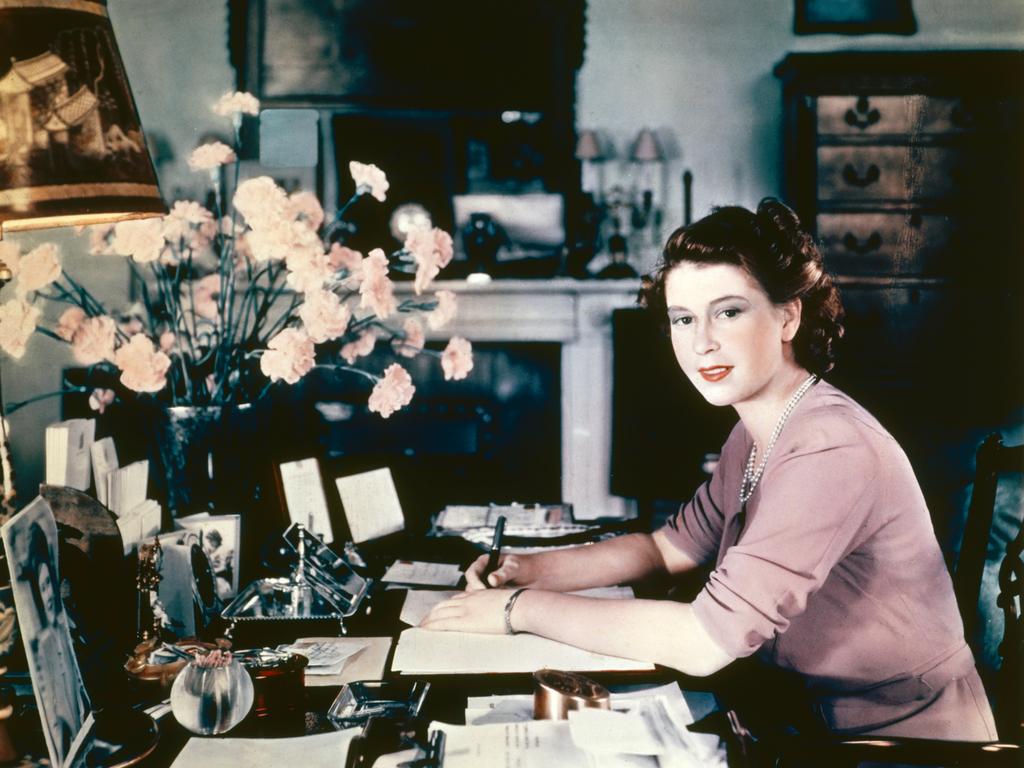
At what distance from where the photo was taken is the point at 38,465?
3.35 m

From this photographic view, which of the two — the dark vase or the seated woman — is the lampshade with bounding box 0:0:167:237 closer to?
the dark vase

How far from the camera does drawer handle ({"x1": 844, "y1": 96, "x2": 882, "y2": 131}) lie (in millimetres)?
3018

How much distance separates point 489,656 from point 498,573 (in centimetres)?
30

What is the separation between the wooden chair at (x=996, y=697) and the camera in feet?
2.85

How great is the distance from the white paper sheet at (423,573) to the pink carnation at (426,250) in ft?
1.87

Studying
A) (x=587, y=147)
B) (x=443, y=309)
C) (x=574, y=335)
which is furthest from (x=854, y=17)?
(x=443, y=309)

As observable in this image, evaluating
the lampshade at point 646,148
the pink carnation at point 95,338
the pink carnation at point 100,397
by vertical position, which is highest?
the lampshade at point 646,148

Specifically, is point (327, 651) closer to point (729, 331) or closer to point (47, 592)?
point (47, 592)

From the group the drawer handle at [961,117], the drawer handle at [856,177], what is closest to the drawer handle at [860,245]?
the drawer handle at [856,177]

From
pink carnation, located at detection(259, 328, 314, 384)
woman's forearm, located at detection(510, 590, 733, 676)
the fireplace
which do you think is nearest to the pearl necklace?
woman's forearm, located at detection(510, 590, 733, 676)

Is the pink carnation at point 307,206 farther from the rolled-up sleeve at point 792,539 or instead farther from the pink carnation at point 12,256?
the rolled-up sleeve at point 792,539

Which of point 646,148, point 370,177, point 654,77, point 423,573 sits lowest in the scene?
point 423,573

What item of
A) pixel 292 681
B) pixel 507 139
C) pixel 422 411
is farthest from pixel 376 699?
pixel 507 139

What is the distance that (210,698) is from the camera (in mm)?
991
